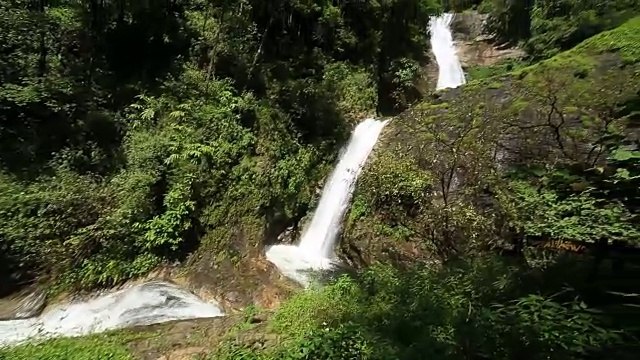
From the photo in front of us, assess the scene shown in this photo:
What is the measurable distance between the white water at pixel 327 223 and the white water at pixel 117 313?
7.16 ft

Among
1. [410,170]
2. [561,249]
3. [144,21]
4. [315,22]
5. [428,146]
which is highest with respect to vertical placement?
[315,22]

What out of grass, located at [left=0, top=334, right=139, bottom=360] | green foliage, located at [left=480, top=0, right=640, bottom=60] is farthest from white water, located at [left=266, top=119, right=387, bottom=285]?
green foliage, located at [left=480, top=0, right=640, bottom=60]

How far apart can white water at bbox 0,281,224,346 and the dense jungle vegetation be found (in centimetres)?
60

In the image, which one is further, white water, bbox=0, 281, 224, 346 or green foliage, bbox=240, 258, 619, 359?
white water, bbox=0, 281, 224, 346

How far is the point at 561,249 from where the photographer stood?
5598 millimetres

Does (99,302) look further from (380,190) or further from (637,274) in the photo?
(637,274)

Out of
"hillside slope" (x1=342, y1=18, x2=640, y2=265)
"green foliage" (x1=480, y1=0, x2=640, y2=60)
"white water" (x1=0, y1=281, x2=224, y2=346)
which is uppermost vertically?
"green foliage" (x1=480, y1=0, x2=640, y2=60)

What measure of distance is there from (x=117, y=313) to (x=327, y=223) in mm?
5147

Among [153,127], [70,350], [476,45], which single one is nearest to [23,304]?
[70,350]

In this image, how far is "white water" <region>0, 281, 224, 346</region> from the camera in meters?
7.27

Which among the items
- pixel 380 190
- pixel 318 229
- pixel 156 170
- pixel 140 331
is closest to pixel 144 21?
pixel 156 170

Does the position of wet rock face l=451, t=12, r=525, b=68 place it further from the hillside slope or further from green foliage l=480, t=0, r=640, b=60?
the hillside slope

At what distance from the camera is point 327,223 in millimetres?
11219

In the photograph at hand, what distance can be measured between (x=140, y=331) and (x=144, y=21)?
360 inches
